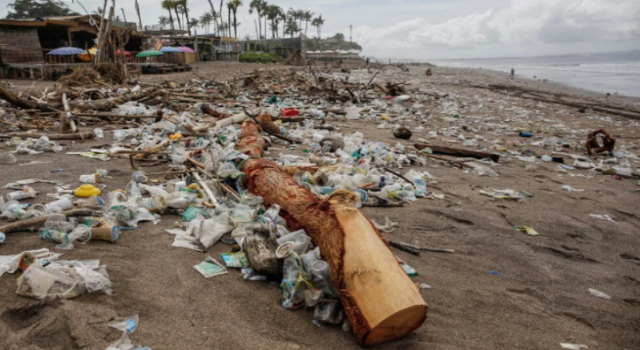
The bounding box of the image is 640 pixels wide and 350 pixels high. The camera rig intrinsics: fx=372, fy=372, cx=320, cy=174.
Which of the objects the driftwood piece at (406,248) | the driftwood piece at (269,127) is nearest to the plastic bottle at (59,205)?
the driftwood piece at (406,248)

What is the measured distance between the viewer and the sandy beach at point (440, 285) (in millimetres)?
1593

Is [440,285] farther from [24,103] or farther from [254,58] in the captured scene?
[254,58]

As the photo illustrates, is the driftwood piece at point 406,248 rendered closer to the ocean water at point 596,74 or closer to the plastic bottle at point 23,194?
the plastic bottle at point 23,194

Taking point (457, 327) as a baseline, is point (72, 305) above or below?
above

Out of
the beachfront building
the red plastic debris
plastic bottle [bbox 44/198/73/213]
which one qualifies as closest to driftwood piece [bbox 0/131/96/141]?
plastic bottle [bbox 44/198/73/213]

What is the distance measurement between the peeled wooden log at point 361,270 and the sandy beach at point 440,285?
87 millimetres

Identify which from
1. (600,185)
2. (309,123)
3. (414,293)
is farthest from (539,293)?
(309,123)

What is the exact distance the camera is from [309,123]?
22.5 feet

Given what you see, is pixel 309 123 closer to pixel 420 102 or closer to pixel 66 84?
pixel 420 102

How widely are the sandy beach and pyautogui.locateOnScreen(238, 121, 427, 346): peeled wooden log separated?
0.09 m

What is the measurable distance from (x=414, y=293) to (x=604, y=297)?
1380 millimetres

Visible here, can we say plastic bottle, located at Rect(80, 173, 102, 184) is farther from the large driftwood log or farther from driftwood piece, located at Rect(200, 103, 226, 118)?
the large driftwood log

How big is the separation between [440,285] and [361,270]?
741mm

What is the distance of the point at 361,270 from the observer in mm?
1727
